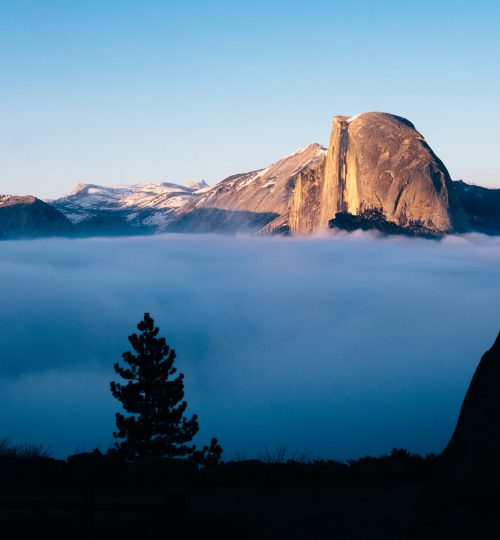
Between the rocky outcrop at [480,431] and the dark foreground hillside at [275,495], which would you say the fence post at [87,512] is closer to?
the dark foreground hillside at [275,495]

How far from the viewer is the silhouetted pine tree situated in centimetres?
4059

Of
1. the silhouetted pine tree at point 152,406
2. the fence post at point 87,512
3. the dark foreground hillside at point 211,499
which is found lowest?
the silhouetted pine tree at point 152,406

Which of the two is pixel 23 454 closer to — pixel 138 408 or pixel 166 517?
pixel 166 517

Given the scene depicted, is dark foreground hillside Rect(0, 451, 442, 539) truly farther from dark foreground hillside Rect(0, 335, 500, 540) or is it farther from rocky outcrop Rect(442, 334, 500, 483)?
rocky outcrop Rect(442, 334, 500, 483)

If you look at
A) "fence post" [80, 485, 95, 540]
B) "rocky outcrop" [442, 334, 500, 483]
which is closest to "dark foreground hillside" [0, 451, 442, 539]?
"fence post" [80, 485, 95, 540]

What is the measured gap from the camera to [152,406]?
41.9 metres

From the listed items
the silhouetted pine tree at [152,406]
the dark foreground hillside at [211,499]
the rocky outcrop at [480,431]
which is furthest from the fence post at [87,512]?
the silhouetted pine tree at [152,406]

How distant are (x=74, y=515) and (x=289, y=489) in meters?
6.25

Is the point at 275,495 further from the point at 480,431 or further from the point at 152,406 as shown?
the point at 152,406

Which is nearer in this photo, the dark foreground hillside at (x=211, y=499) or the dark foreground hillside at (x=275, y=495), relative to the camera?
the dark foreground hillside at (x=275, y=495)

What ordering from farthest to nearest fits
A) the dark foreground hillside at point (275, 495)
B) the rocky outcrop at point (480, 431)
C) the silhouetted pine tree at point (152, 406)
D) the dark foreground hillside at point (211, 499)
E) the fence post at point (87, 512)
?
1. the silhouetted pine tree at point (152, 406)
2. the dark foreground hillside at point (211, 499)
3. the rocky outcrop at point (480, 431)
4. the dark foreground hillside at point (275, 495)
5. the fence post at point (87, 512)

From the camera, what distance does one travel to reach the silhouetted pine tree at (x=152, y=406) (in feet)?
133

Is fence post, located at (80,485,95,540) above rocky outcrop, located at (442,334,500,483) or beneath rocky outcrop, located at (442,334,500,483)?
beneath

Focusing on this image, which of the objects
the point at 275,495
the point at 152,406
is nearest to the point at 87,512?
the point at 275,495
